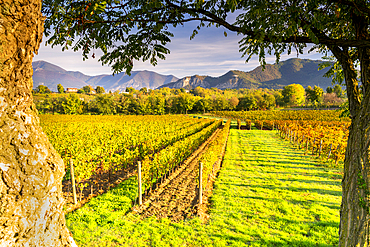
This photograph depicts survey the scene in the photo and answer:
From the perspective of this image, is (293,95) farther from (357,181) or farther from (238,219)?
(357,181)

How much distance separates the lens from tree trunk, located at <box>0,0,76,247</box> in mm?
1318

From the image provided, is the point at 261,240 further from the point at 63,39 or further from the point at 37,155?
the point at 63,39

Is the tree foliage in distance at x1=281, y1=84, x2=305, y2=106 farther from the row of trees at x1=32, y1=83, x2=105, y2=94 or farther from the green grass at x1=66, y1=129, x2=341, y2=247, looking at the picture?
the row of trees at x1=32, y1=83, x2=105, y2=94

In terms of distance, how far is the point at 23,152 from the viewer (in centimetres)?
140

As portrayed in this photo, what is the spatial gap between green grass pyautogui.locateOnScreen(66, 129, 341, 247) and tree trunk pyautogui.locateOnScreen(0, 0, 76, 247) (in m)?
3.34

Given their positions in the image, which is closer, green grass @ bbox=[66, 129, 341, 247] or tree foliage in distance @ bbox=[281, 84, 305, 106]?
green grass @ bbox=[66, 129, 341, 247]

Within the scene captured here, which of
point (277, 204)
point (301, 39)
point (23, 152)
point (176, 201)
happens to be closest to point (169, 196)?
point (176, 201)

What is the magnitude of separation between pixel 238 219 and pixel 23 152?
5357 millimetres

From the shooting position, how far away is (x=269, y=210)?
550 centimetres

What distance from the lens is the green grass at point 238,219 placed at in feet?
13.8

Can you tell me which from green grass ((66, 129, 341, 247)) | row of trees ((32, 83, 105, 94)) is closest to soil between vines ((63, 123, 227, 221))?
green grass ((66, 129, 341, 247))

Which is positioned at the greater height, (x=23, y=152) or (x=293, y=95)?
(x=293, y=95)

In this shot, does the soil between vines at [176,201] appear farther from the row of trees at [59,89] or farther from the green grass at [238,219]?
the row of trees at [59,89]

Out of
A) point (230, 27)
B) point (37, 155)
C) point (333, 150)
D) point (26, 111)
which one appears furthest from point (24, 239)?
point (333, 150)
